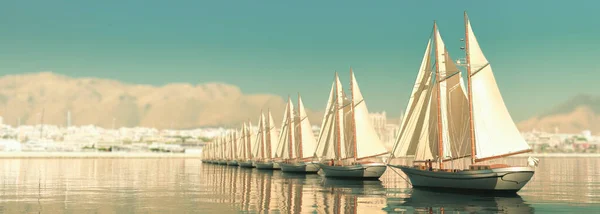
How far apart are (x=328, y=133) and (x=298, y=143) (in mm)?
19803

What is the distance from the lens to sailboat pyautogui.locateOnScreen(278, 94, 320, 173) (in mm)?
82369

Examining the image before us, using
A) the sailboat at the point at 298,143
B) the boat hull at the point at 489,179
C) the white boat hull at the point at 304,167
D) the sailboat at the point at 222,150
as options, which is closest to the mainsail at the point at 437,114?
the boat hull at the point at 489,179

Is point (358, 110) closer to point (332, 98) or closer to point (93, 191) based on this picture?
point (332, 98)

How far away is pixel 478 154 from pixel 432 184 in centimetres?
451

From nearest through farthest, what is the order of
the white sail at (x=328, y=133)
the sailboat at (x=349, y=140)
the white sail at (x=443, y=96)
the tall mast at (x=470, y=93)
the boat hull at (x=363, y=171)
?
the tall mast at (x=470, y=93)
the white sail at (x=443, y=96)
the boat hull at (x=363, y=171)
the sailboat at (x=349, y=140)
the white sail at (x=328, y=133)

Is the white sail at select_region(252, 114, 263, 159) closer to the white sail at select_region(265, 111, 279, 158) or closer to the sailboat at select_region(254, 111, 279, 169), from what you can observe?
the sailboat at select_region(254, 111, 279, 169)

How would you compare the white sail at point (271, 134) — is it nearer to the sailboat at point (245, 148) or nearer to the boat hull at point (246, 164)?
the boat hull at point (246, 164)

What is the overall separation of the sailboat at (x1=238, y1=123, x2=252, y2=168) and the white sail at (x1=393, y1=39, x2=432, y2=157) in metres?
75.3

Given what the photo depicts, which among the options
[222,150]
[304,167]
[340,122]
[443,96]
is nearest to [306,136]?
[304,167]

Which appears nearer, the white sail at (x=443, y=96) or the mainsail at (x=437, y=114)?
the mainsail at (x=437, y=114)

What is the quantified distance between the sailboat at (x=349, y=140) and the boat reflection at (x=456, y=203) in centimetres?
1796

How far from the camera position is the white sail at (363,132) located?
6438 cm

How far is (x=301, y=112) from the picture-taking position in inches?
3570

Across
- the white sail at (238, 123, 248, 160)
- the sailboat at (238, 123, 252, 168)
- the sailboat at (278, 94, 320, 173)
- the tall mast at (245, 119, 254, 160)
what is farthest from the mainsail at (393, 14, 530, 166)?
the white sail at (238, 123, 248, 160)
